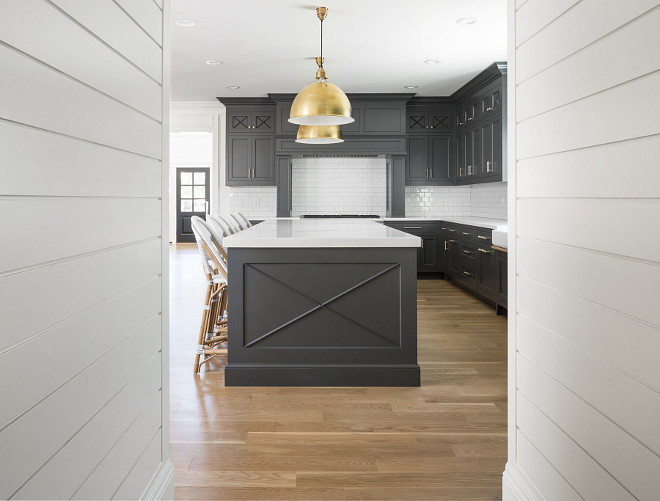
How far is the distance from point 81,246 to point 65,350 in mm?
227

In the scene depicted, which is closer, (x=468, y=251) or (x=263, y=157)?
(x=468, y=251)

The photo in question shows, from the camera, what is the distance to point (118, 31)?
134 centimetres

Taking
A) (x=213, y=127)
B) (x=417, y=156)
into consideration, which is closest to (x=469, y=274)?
(x=417, y=156)

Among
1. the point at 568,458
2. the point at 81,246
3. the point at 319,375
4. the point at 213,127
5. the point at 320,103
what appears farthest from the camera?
the point at 213,127

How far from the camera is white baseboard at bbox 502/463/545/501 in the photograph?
64.3 inches

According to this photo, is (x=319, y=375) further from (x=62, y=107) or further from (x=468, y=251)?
(x=468, y=251)

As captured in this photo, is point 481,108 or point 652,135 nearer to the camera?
point 652,135

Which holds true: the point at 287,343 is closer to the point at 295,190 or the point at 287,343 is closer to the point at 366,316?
the point at 366,316

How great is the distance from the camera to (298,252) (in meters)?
3.19

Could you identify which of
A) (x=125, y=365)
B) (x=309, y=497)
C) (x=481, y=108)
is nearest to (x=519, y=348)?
(x=309, y=497)

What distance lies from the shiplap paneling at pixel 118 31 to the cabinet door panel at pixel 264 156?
6.06 metres

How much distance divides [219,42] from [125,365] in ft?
14.7

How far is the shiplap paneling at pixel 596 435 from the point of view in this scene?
3.41 feet

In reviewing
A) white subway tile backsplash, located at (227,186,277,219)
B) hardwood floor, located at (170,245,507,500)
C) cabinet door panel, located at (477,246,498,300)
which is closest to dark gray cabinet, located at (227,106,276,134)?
white subway tile backsplash, located at (227,186,277,219)
